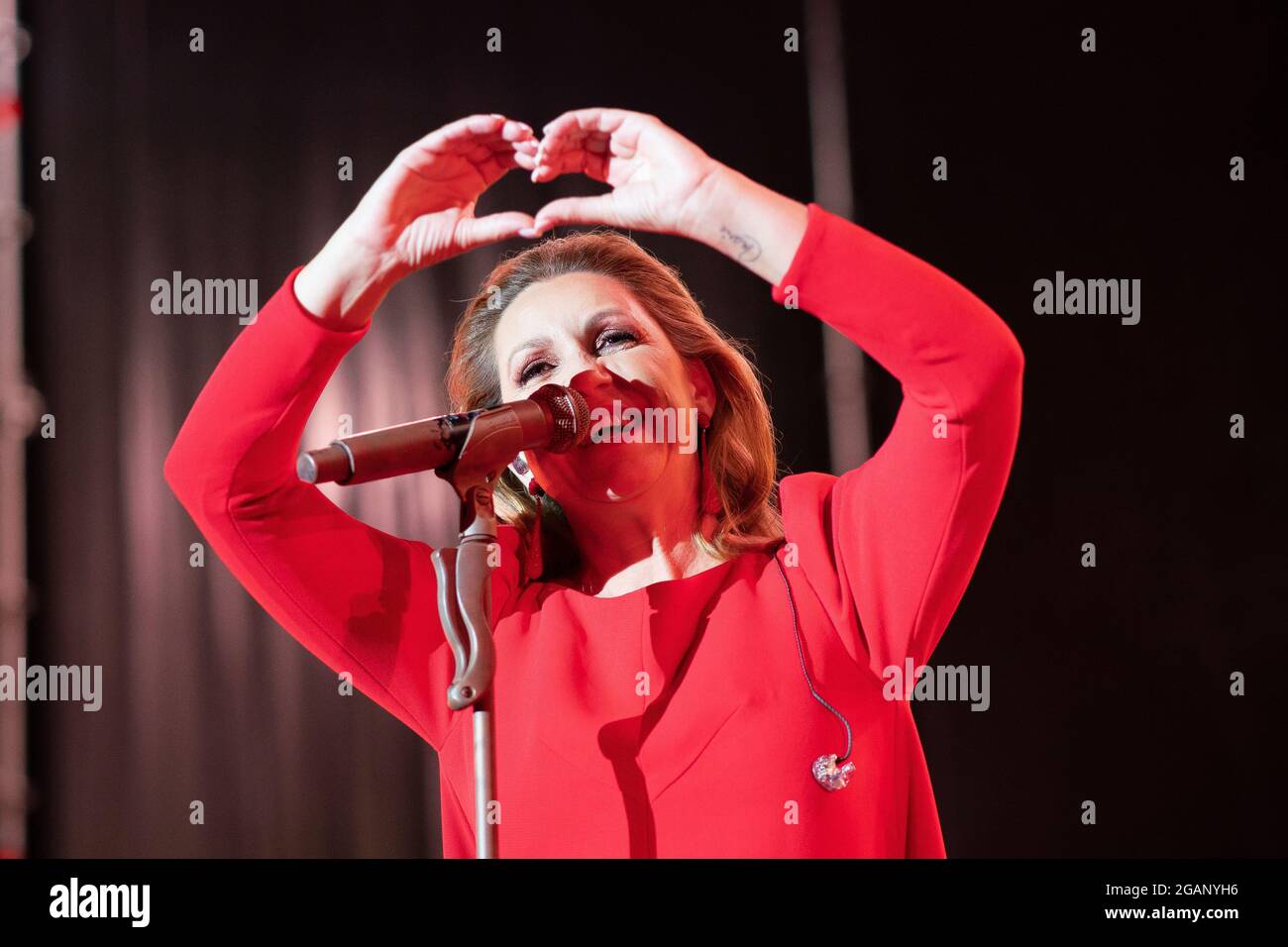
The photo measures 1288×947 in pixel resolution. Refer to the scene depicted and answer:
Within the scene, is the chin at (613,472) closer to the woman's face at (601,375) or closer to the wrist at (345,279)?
the woman's face at (601,375)

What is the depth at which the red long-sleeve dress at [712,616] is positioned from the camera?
4.68ft

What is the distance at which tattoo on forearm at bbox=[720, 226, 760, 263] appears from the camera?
1442mm

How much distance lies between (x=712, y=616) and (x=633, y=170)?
2.00 feet

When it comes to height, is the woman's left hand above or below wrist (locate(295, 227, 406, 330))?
above

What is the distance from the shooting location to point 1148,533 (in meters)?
1.94

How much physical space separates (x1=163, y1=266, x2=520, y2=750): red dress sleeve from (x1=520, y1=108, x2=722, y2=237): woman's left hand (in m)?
0.36

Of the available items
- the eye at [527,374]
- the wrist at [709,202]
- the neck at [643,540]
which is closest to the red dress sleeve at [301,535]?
the neck at [643,540]

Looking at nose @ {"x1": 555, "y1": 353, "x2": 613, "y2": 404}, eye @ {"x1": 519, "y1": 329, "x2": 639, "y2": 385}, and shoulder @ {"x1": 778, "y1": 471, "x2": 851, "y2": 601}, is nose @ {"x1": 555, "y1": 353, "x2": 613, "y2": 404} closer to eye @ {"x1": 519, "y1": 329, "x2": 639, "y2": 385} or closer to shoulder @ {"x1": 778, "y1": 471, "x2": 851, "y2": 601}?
eye @ {"x1": 519, "y1": 329, "x2": 639, "y2": 385}

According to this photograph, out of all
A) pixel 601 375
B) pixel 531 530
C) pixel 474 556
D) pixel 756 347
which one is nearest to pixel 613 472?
pixel 601 375

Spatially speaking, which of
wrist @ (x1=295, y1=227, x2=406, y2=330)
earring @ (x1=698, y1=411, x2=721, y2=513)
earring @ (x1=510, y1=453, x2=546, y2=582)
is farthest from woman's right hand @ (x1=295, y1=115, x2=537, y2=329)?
earring @ (x1=698, y1=411, x2=721, y2=513)

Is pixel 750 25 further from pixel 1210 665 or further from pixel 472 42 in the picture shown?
pixel 1210 665
